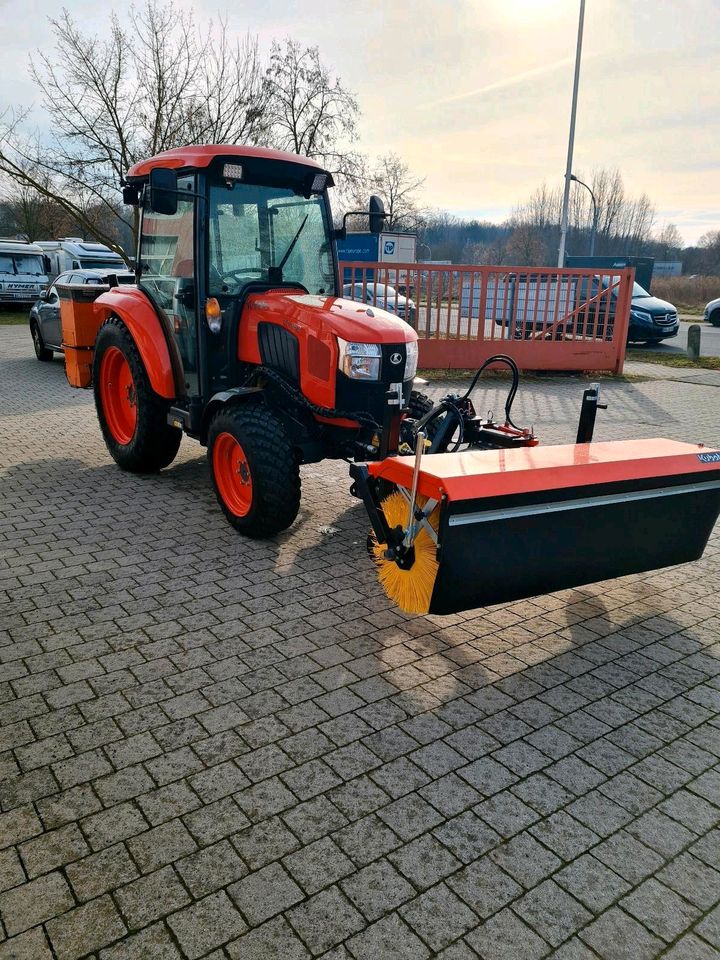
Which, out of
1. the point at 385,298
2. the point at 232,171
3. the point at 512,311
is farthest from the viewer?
the point at 512,311

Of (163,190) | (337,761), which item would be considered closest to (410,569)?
(337,761)

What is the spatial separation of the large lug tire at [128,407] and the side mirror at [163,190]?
1579mm

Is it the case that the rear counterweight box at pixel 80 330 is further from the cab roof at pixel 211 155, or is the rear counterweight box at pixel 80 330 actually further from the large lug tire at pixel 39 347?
the large lug tire at pixel 39 347

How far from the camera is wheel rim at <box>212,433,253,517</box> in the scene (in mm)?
5070

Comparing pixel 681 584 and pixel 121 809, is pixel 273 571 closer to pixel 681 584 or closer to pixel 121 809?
pixel 121 809

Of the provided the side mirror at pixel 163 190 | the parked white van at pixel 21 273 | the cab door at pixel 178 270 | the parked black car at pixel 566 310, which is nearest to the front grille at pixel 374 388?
the cab door at pixel 178 270

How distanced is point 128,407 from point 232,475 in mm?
2208

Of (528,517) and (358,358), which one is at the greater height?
(358,358)

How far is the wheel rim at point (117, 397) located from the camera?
6832 mm

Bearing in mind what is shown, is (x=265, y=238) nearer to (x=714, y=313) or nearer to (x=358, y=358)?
(x=358, y=358)

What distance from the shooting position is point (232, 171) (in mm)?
5086

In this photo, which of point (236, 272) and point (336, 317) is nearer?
point (336, 317)

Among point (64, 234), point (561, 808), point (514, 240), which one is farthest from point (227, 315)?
point (514, 240)

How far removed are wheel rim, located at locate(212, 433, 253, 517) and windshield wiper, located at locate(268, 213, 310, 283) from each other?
A: 1282mm
